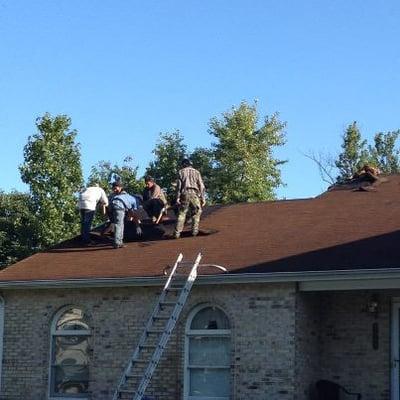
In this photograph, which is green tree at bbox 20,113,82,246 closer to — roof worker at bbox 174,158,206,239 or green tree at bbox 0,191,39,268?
green tree at bbox 0,191,39,268

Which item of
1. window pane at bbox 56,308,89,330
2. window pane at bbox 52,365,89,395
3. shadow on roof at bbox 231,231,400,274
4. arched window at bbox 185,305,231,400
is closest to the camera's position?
shadow on roof at bbox 231,231,400,274

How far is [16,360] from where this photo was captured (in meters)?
18.4

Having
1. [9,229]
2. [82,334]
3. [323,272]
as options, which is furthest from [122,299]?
[9,229]

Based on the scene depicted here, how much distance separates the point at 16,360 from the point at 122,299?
105 inches

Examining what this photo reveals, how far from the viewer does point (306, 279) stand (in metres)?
15.4

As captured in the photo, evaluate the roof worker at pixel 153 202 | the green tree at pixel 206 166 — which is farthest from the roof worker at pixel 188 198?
the green tree at pixel 206 166

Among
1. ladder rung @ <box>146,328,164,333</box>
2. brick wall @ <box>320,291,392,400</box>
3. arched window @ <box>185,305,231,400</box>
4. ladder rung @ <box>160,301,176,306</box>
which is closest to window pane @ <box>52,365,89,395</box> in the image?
ladder rung @ <box>146,328,164,333</box>

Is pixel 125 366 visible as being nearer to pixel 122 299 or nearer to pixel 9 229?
pixel 122 299

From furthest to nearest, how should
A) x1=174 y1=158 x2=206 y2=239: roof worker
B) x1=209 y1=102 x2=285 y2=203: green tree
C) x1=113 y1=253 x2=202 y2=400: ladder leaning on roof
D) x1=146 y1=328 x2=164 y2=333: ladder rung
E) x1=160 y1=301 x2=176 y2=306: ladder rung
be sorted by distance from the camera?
1. x1=209 y1=102 x2=285 y2=203: green tree
2. x1=174 y1=158 x2=206 y2=239: roof worker
3. x1=160 y1=301 x2=176 y2=306: ladder rung
4. x1=146 y1=328 x2=164 y2=333: ladder rung
5. x1=113 y1=253 x2=202 y2=400: ladder leaning on roof

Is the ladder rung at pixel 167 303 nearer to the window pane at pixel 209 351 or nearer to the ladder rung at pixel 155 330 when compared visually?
the ladder rung at pixel 155 330

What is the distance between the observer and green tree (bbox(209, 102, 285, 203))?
1524 inches

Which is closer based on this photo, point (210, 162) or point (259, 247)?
point (259, 247)

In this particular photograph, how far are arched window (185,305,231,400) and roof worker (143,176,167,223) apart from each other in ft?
13.0

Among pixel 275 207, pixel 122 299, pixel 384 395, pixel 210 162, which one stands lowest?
pixel 384 395
